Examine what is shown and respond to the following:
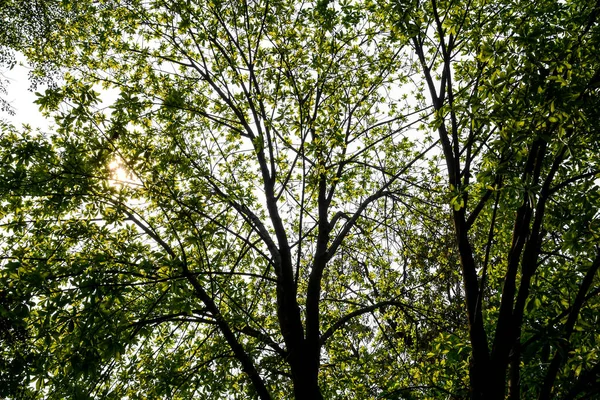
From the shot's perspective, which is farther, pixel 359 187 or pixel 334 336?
pixel 359 187

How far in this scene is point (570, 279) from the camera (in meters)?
5.38

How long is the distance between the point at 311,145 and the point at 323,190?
1.74 m

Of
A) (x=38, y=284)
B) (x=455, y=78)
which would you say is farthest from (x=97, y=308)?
(x=455, y=78)

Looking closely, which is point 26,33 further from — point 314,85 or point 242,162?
point 314,85

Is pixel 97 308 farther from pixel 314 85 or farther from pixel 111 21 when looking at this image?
pixel 111 21

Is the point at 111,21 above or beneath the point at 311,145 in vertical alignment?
above

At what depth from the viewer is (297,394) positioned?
7.09m

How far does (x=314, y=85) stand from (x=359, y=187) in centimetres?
317

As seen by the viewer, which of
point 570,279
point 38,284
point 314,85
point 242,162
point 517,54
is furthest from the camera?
point 242,162

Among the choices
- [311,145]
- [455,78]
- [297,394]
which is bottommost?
[297,394]

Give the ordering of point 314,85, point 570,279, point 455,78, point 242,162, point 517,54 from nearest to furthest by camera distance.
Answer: point 517,54 < point 570,279 < point 455,78 < point 314,85 < point 242,162

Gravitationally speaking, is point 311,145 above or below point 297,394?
above

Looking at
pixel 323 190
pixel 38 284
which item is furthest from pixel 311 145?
pixel 38 284

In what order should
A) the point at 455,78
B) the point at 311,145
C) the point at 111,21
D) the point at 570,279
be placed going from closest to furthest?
1. the point at 570,279
2. the point at 311,145
3. the point at 455,78
4. the point at 111,21
